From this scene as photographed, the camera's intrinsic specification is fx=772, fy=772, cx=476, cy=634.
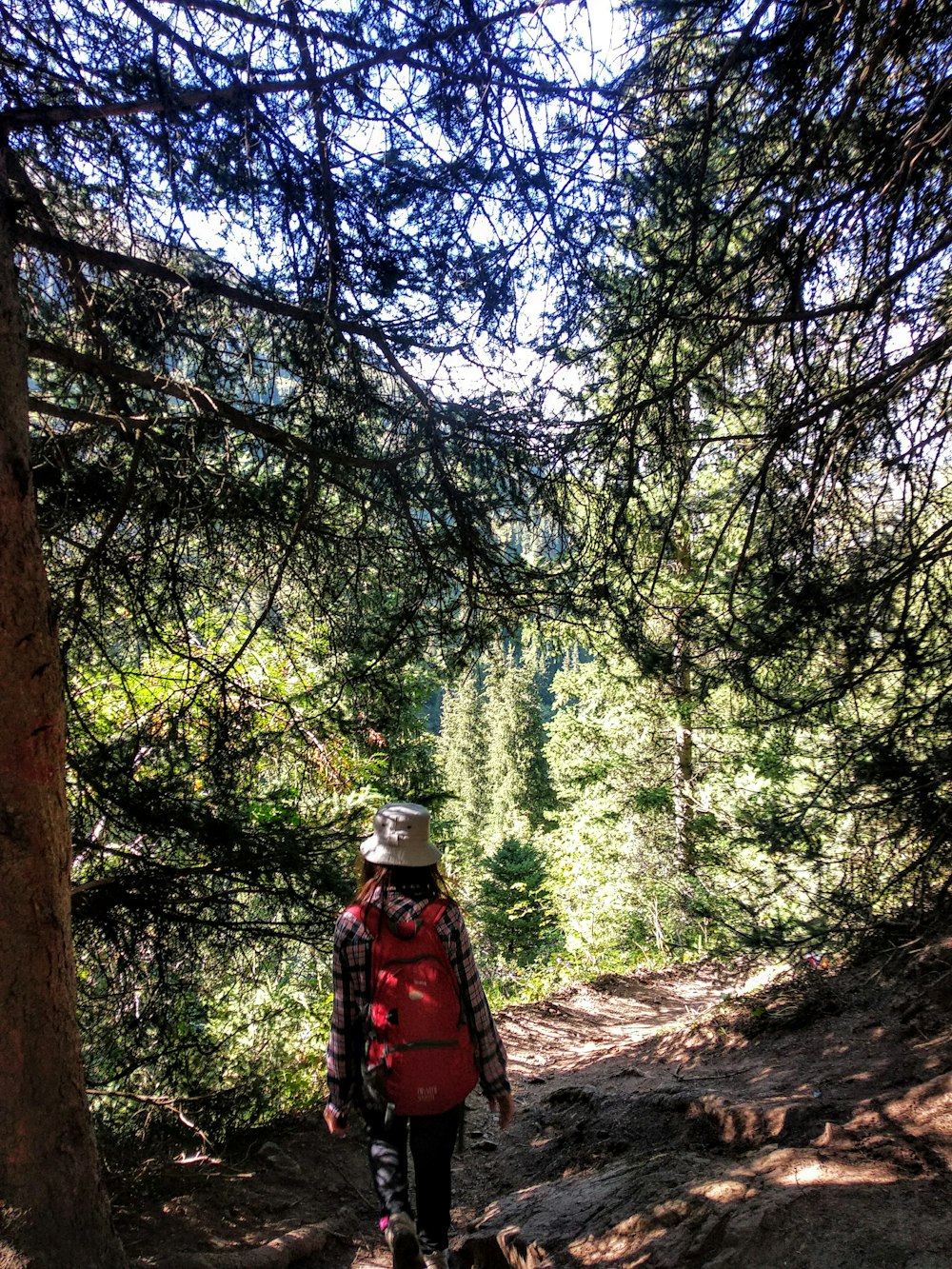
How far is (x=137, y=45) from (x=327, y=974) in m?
5.48

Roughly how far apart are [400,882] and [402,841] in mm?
160

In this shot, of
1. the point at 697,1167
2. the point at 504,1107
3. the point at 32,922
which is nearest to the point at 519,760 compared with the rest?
the point at 697,1167

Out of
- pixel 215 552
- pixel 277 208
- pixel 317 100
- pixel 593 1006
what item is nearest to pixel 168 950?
pixel 215 552

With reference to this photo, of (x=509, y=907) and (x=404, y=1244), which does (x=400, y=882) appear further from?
(x=509, y=907)

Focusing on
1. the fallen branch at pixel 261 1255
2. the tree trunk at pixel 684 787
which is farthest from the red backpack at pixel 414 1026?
the tree trunk at pixel 684 787

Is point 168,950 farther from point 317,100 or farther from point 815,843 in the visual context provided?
point 317,100

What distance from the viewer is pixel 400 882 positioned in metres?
3.01

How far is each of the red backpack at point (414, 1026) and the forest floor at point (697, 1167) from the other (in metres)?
1.00

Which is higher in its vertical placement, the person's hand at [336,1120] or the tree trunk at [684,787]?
the tree trunk at [684,787]

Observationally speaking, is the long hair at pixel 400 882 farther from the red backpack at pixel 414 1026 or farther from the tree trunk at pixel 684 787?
the tree trunk at pixel 684 787

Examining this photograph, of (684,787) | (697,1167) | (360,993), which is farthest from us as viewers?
(684,787)

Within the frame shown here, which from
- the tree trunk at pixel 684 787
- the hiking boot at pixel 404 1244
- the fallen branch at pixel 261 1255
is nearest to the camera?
the hiking boot at pixel 404 1244

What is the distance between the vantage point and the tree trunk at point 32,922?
2.27m

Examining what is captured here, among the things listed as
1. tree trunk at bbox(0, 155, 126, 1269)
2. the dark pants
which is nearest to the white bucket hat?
the dark pants
